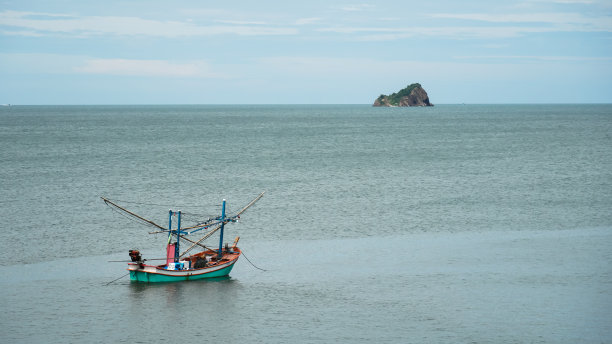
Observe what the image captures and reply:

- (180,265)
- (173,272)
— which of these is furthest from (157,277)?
(180,265)

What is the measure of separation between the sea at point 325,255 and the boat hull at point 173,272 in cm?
57

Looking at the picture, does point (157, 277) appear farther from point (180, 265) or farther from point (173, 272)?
point (180, 265)

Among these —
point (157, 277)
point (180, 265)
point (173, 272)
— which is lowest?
point (157, 277)

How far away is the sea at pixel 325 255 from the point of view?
122 feet

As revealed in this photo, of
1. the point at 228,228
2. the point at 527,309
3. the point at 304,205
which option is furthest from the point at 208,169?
the point at 527,309

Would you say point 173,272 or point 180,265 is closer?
point 173,272

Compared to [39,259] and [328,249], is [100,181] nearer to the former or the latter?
[39,259]

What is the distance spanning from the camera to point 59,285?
144 ft

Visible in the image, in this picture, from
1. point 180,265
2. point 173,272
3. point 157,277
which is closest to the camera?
point 157,277

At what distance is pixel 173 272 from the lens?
45312 millimetres

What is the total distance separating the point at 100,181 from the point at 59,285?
145 ft

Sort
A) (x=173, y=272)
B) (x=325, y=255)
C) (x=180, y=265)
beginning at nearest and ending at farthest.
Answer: (x=173, y=272)
(x=180, y=265)
(x=325, y=255)

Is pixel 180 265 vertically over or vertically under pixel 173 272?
over

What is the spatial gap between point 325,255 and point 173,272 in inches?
456
